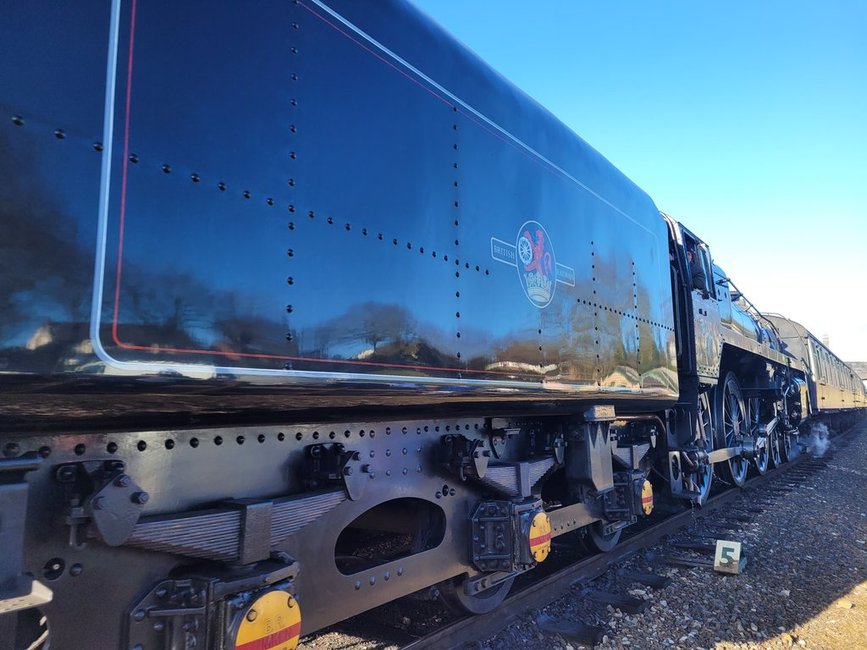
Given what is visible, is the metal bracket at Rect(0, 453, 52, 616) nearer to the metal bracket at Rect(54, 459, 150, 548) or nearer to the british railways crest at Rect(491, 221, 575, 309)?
the metal bracket at Rect(54, 459, 150, 548)

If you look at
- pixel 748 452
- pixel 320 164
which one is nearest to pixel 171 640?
pixel 320 164

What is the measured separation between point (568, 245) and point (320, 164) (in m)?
2.22

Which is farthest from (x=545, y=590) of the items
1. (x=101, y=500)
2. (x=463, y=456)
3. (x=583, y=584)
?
(x=101, y=500)

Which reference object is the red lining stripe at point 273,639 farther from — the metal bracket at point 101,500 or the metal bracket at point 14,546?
the metal bracket at point 14,546

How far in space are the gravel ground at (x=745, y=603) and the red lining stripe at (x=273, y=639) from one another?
5.54 feet

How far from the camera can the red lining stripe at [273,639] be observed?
192cm

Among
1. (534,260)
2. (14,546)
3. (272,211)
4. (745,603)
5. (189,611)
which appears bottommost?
(745,603)

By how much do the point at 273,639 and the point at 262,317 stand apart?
1093 millimetres

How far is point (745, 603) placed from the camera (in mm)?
4305

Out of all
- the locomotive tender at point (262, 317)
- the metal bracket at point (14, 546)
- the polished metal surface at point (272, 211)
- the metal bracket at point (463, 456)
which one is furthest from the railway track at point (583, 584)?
the metal bracket at point (14, 546)

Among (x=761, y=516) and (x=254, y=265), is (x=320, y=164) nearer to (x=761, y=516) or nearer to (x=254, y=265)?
(x=254, y=265)

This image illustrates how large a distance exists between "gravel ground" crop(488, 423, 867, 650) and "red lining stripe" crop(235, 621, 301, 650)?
5.54ft

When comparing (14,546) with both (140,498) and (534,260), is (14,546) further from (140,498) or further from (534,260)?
(534,260)

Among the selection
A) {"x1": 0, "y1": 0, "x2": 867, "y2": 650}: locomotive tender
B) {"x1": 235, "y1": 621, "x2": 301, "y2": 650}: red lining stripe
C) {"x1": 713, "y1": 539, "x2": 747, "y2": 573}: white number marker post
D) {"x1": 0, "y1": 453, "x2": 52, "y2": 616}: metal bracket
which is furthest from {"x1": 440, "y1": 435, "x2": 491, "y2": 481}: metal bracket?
{"x1": 713, "y1": 539, "x2": 747, "y2": 573}: white number marker post
